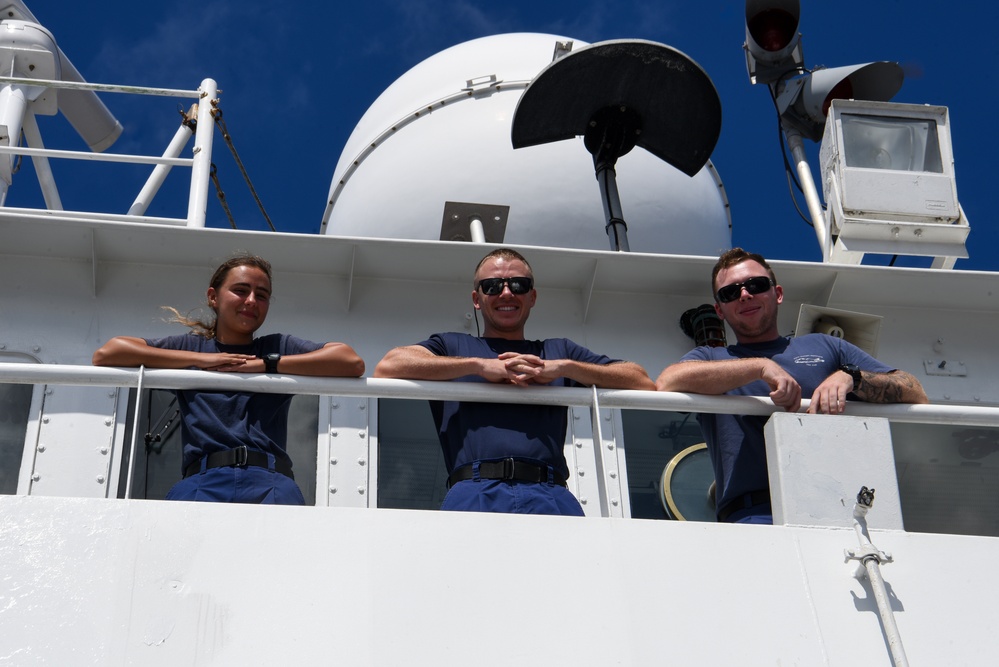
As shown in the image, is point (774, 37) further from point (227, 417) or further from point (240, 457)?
point (240, 457)

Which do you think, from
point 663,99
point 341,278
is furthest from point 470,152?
point 341,278

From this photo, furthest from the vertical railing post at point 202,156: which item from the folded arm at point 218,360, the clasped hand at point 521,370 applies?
the clasped hand at point 521,370

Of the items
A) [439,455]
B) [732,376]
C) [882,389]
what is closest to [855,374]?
[882,389]

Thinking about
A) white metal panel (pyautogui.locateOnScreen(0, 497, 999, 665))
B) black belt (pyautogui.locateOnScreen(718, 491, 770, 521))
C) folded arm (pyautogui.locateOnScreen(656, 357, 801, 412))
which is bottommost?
white metal panel (pyautogui.locateOnScreen(0, 497, 999, 665))

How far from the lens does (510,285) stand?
486 centimetres

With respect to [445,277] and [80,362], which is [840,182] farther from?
[80,362]

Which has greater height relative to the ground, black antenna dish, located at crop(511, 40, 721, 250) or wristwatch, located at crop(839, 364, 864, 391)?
black antenna dish, located at crop(511, 40, 721, 250)

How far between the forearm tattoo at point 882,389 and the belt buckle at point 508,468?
1335 millimetres

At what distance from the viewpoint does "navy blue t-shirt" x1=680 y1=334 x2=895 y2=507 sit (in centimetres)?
456

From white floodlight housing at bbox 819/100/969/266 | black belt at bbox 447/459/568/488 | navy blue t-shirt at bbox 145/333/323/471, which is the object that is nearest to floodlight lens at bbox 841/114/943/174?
white floodlight housing at bbox 819/100/969/266

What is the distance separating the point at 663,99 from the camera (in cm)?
762

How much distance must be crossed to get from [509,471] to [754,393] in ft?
3.51

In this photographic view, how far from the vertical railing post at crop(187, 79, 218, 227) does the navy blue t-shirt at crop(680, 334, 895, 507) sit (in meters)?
3.25

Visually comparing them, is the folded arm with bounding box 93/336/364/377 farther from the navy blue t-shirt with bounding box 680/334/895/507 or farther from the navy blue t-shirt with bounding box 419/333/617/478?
the navy blue t-shirt with bounding box 680/334/895/507
